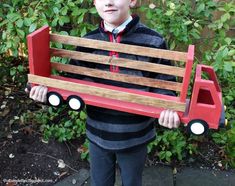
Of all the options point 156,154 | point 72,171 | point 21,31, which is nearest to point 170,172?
point 156,154

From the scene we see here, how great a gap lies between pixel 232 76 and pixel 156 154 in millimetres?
801

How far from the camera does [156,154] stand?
8.80ft

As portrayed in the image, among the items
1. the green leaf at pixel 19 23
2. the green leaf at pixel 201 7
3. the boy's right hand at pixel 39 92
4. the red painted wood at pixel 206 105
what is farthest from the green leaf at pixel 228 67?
the green leaf at pixel 19 23

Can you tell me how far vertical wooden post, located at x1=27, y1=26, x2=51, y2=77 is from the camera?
4.76 ft

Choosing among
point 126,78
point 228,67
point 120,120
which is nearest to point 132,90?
point 126,78

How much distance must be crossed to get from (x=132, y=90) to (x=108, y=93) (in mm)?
139

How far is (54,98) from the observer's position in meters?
1.50

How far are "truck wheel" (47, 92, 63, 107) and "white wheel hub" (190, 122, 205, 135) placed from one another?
1.82ft

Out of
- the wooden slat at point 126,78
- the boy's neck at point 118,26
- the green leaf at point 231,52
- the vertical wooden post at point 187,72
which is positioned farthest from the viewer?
the green leaf at point 231,52

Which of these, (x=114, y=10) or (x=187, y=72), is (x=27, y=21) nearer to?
(x=114, y=10)

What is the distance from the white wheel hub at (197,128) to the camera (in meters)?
1.38

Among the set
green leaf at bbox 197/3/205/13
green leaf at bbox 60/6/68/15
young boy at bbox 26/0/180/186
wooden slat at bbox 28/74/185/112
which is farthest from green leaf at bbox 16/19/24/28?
green leaf at bbox 197/3/205/13

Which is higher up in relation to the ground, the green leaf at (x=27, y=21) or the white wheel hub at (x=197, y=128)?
the green leaf at (x=27, y=21)

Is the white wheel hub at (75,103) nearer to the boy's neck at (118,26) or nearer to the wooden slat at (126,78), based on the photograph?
the wooden slat at (126,78)
